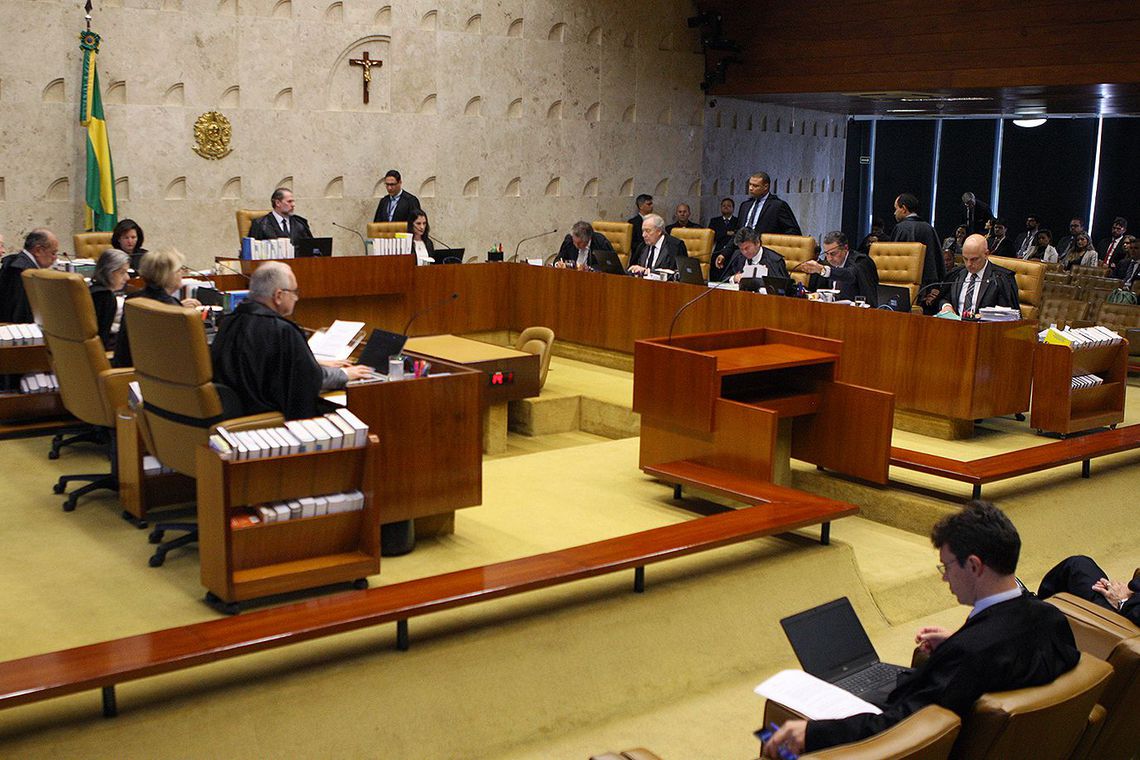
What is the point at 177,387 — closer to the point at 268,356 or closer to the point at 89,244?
the point at 268,356

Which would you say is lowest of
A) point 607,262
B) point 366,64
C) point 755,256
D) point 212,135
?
point 607,262

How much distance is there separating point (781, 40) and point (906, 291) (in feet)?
A: 22.0

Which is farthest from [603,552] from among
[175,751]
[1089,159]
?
[1089,159]

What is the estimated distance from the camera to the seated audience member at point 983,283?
7.37 m

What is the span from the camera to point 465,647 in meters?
4.20

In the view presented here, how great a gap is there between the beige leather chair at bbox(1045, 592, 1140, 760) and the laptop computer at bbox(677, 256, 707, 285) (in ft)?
17.4

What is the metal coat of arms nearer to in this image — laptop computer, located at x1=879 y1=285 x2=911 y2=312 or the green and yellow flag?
the green and yellow flag

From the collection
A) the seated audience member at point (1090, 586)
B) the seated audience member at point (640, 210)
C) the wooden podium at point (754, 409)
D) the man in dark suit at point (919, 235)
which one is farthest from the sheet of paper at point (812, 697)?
the seated audience member at point (640, 210)

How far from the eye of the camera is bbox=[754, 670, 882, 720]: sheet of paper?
2.92m

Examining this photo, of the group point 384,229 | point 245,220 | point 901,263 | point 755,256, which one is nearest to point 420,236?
point 384,229

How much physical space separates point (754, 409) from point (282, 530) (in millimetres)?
2370

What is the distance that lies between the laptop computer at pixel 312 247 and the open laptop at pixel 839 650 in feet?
21.6

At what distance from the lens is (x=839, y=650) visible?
326 centimetres

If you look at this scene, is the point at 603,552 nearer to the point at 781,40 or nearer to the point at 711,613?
the point at 711,613
